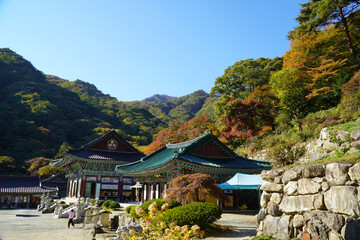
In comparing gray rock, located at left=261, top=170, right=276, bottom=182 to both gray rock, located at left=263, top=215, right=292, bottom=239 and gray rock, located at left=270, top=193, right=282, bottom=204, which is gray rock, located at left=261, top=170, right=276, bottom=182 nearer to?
gray rock, located at left=270, top=193, right=282, bottom=204

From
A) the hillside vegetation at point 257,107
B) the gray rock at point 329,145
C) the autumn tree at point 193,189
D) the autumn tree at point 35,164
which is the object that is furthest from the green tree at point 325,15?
the autumn tree at point 35,164

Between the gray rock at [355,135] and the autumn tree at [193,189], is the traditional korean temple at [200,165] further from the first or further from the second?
the gray rock at [355,135]

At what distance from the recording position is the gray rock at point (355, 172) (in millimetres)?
5824

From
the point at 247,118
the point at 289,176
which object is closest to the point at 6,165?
the point at 247,118

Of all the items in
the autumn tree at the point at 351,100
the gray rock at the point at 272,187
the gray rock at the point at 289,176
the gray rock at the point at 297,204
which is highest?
the autumn tree at the point at 351,100

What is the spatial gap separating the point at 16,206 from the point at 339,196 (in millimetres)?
47521

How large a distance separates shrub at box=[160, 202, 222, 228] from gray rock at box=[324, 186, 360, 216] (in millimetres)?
4921

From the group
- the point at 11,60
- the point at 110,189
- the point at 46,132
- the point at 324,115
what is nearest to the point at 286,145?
the point at 324,115

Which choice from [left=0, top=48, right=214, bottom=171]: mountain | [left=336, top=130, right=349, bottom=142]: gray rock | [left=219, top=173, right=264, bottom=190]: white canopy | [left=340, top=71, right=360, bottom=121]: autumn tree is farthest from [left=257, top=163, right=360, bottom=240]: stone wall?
[left=0, top=48, right=214, bottom=171]: mountain

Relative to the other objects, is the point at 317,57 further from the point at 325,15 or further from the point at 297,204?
the point at 297,204

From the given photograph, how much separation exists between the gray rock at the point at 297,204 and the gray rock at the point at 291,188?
145 millimetres

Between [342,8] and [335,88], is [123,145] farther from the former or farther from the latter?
[342,8]

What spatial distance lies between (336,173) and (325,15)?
23.4m

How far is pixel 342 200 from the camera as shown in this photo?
19.6 ft
